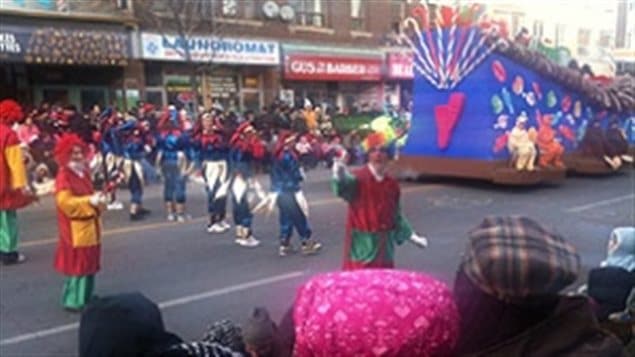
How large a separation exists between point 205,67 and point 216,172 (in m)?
11.3

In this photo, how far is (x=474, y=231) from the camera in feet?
5.20

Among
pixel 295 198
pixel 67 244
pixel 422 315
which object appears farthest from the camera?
pixel 295 198

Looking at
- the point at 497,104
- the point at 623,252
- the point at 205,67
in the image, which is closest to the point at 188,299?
the point at 623,252

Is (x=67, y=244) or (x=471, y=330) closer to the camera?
(x=471, y=330)

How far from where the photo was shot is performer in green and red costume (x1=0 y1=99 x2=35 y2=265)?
24.8ft

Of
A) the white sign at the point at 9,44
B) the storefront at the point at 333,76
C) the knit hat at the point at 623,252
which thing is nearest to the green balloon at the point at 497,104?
the knit hat at the point at 623,252

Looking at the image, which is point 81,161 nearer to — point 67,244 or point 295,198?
point 67,244

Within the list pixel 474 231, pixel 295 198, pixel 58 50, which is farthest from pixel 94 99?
pixel 474 231

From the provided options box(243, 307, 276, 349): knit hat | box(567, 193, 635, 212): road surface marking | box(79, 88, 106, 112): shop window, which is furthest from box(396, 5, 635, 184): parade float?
box(243, 307, 276, 349): knit hat

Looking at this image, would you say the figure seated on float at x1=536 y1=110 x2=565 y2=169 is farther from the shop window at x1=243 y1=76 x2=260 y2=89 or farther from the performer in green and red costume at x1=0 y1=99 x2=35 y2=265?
the shop window at x1=243 y1=76 x2=260 y2=89

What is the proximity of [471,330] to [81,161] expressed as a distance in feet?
15.5

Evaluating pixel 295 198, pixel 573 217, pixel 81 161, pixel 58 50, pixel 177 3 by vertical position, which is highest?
pixel 177 3

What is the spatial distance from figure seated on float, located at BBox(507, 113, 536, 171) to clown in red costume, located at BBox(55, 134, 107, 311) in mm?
8924

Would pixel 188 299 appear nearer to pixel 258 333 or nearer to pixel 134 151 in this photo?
pixel 258 333
